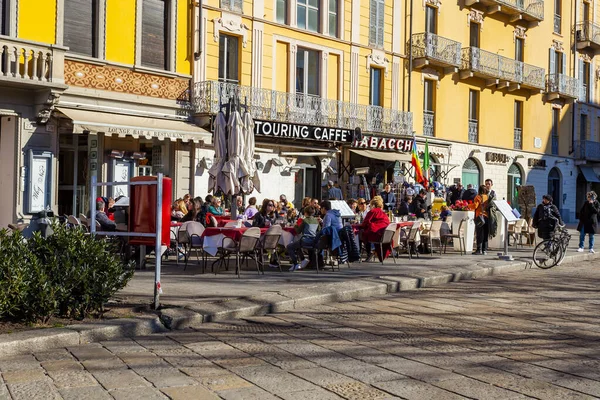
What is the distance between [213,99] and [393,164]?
9141 millimetres

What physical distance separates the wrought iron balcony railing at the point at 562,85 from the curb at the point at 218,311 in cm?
2484

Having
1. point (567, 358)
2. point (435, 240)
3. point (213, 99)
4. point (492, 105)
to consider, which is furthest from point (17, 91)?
point (492, 105)

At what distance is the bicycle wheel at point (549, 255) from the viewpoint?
15.0 metres

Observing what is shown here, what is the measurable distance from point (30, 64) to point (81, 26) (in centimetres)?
225

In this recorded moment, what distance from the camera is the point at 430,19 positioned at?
94.8 feet

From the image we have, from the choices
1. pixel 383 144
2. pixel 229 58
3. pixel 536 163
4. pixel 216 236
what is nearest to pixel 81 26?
pixel 229 58

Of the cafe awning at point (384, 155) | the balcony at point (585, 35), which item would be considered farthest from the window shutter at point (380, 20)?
the balcony at point (585, 35)

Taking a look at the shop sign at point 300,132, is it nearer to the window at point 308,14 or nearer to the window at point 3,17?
the window at point 308,14

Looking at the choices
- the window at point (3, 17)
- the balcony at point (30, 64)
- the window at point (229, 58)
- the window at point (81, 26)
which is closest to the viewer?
the balcony at point (30, 64)

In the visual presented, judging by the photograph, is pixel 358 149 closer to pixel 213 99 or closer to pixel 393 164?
pixel 393 164

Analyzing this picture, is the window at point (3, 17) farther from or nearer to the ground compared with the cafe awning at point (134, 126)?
farther from the ground

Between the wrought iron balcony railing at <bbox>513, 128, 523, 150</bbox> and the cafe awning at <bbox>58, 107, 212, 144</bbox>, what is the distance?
18626mm

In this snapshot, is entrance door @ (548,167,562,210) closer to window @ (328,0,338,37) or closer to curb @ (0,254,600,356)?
window @ (328,0,338,37)

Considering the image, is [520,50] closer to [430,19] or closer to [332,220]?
[430,19]
